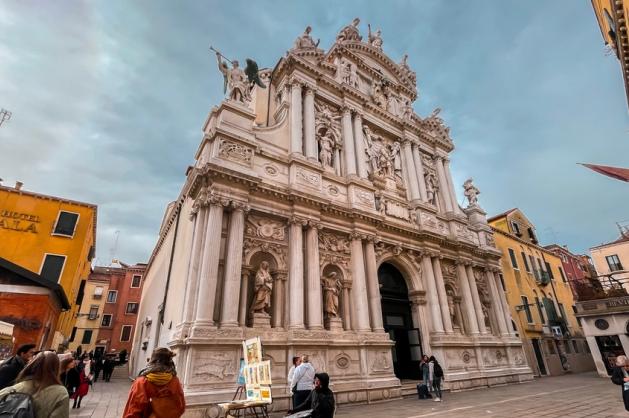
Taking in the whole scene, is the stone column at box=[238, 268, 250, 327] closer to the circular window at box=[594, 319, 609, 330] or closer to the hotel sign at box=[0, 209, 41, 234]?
the hotel sign at box=[0, 209, 41, 234]

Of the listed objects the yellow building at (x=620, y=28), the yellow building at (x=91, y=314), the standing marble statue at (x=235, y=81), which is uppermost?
the standing marble statue at (x=235, y=81)

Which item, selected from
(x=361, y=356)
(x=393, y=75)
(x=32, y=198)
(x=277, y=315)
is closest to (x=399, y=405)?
(x=361, y=356)

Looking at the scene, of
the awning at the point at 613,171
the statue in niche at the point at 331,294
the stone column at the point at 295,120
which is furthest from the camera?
the stone column at the point at 295,120

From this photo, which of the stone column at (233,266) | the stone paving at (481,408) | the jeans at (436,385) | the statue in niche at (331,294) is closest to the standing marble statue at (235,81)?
the stone column at (233,266)

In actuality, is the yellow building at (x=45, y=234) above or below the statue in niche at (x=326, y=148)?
below

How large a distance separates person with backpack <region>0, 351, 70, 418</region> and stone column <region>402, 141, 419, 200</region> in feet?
50.6

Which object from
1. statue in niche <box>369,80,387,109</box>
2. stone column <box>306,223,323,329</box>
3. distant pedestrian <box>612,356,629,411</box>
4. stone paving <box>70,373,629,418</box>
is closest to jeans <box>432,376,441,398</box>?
stone paving <box>70,373,629,418</box>

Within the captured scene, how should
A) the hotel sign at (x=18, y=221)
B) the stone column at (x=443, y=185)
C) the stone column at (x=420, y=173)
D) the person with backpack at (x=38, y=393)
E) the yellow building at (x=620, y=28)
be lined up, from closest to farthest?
the person with backpack at (x=38, y=393) → the yellow building at (x=620, y=28) → the hotel sign at (x=18, y=221) → the stone column at (x=420, y=173) → the stone column at (x=443, y=185)

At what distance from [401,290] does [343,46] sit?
1306cm

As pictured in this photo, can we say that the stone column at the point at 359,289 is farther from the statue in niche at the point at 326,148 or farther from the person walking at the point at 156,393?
the person walking at the point at 156,393

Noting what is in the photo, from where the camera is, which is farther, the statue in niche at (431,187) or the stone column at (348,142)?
the statue in niche at (431,187)

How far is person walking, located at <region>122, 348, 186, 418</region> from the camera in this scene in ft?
9.09

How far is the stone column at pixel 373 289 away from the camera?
11586 millimetres

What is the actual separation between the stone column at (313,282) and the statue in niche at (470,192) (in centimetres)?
1276
